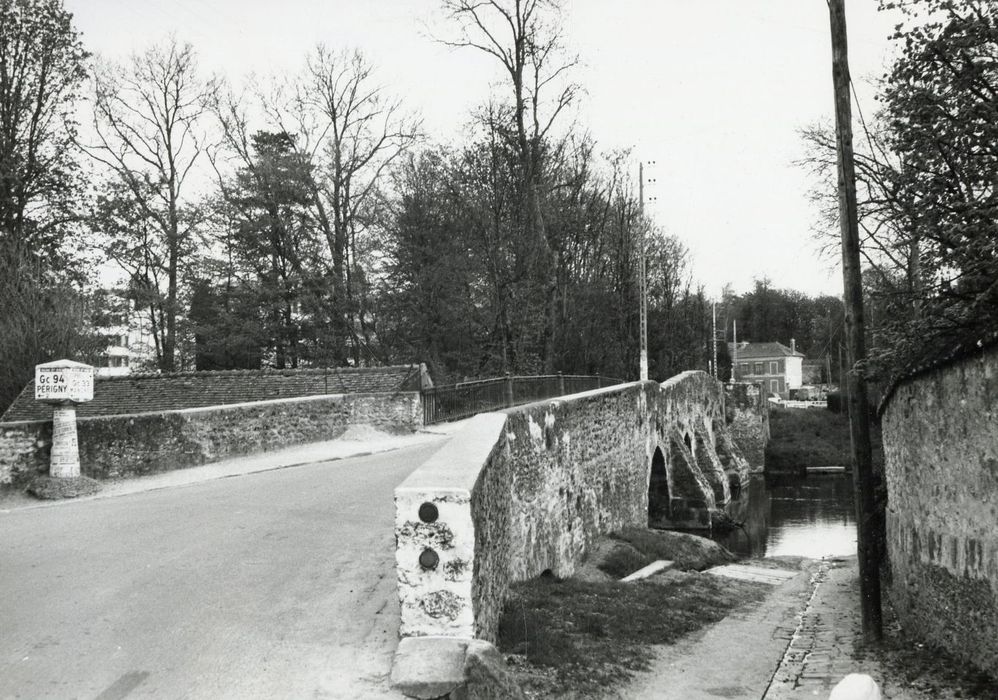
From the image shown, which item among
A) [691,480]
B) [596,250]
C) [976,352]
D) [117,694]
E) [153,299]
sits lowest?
[691,480]

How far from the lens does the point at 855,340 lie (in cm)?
950

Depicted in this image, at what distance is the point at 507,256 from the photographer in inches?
1014

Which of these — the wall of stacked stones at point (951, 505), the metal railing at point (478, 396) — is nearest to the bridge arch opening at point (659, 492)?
the metal railing at point (478, 396)

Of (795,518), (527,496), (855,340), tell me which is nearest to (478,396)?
(527,496)

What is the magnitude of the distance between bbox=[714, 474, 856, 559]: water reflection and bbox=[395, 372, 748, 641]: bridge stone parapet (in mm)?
2043

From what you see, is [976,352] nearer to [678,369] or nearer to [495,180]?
[495,180]

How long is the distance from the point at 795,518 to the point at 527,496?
22589mm

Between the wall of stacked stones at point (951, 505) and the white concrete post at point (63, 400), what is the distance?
9947 millimetres

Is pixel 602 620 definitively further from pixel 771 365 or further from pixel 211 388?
pixel 771 365

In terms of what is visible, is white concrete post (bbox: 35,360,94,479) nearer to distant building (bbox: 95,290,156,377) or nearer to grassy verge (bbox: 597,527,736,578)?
grassy verge (bbox: 597,527,736,578)

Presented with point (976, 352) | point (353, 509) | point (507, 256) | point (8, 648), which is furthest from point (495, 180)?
point (8, 648)

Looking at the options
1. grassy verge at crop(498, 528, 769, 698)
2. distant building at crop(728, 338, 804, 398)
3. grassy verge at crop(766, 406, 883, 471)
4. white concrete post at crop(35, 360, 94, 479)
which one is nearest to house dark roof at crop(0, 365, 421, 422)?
grassy verge at crop(498, 528, 769, 698)

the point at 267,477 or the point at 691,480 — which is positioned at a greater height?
the point at 267,477

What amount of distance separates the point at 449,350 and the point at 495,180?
5.62 m
